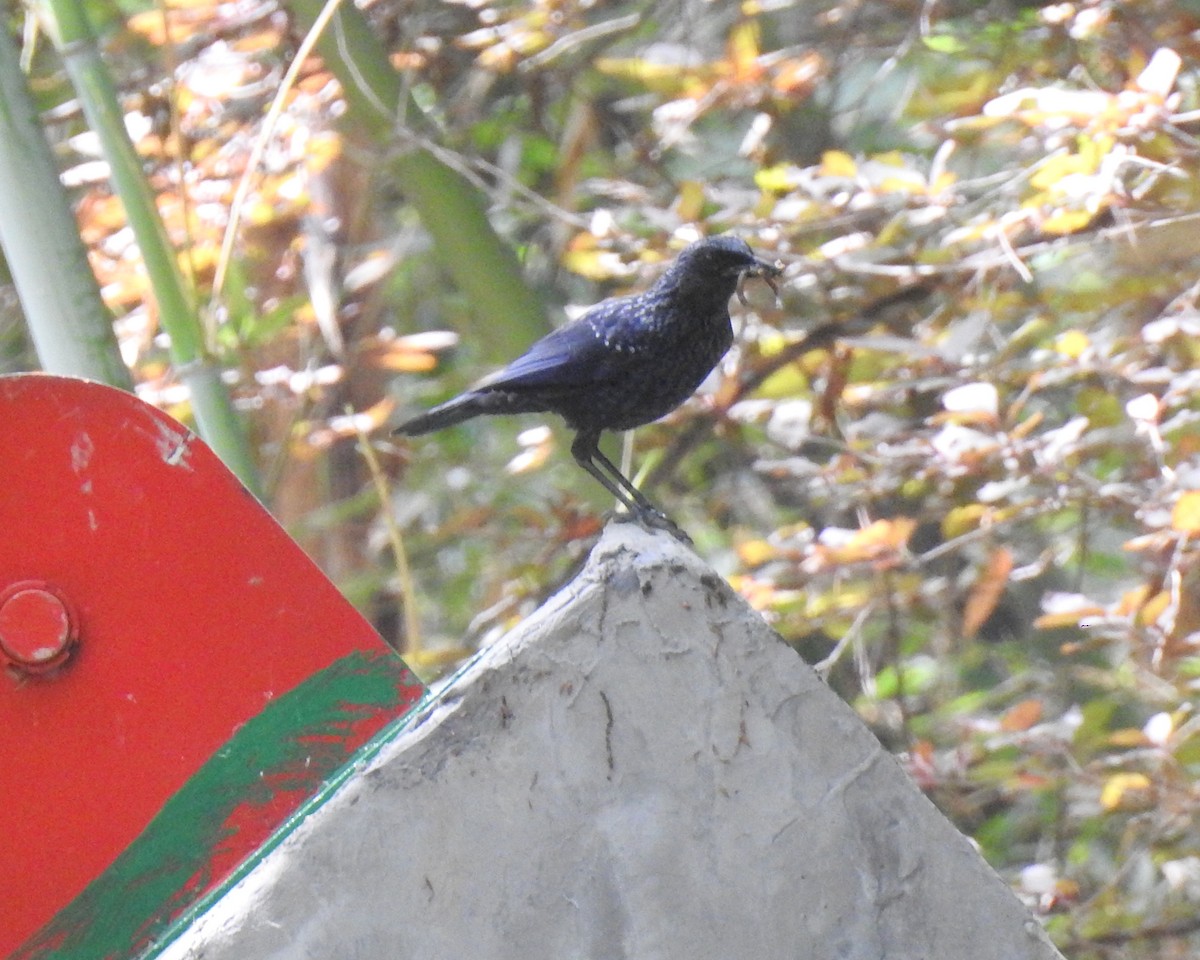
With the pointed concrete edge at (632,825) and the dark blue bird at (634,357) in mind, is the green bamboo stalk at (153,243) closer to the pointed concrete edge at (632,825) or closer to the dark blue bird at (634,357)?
the dark blue bird at (634,357)

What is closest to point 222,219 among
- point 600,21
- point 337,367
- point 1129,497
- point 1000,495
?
point 337,367

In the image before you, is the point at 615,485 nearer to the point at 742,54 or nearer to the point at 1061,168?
the point at 1061,168

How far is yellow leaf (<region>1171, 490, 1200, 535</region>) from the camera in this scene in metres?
2.35

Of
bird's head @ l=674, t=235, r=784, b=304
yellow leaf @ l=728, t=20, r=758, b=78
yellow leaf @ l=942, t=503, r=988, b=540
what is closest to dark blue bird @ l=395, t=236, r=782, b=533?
bird's head @ l=674, t=235, r=784, b=304

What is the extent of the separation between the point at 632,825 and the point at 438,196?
206cm

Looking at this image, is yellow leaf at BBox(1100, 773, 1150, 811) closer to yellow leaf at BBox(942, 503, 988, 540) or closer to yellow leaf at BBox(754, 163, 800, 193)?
yellow leaf at BBox(942, 503, 988, 540)

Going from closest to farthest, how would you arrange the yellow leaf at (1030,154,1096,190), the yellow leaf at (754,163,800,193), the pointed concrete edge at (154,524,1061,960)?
1. the pointed concrete edge at (154,524,1061,960)
2. the yellow leaf at (1030,154,1096,190)
3. the yellow leaf at (754,163,800,193)

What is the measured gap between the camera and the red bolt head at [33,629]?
145 cm

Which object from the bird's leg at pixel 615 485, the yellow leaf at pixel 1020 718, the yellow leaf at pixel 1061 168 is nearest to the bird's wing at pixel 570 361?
the bird's leg at pixel 615 485

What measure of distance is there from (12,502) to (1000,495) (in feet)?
6.15

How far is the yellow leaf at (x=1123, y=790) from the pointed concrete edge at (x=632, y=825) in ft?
4.17

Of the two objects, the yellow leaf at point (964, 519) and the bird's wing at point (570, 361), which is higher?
the bird's wing at point (570, 361)

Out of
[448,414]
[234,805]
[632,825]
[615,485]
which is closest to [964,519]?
[615,485]

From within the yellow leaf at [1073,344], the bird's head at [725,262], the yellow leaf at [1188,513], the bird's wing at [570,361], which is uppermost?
the bird's head at [725,262]
